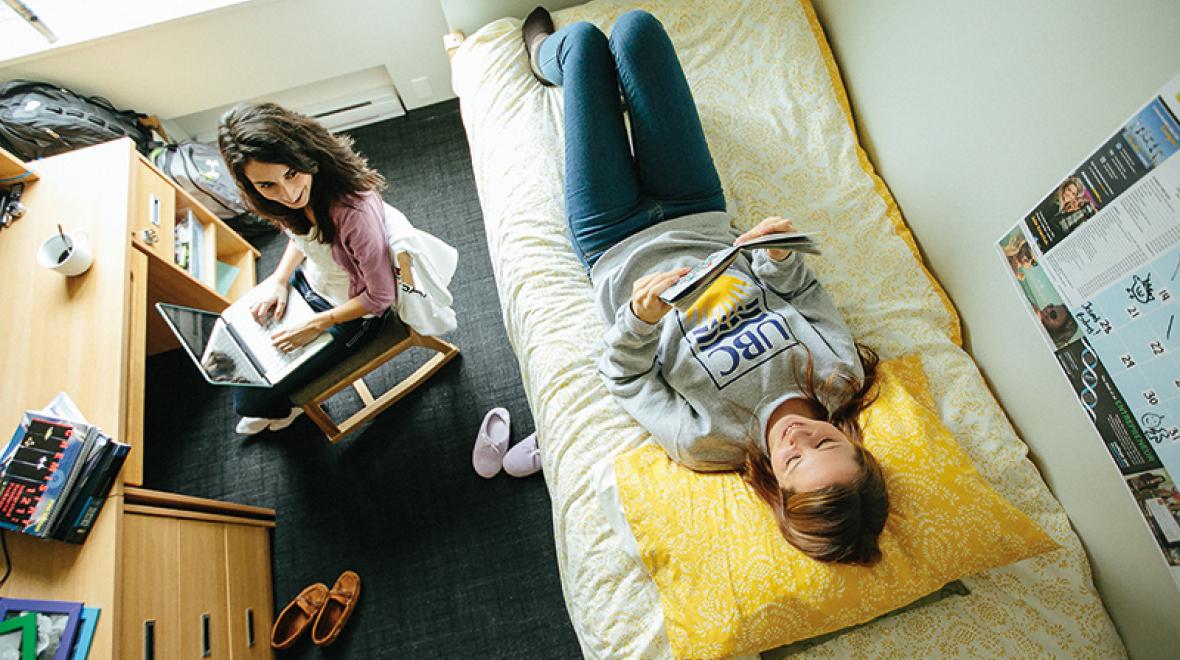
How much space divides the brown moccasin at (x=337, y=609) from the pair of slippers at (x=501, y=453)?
497 mm

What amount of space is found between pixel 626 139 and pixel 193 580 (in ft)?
5.25

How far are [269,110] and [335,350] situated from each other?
649 mm

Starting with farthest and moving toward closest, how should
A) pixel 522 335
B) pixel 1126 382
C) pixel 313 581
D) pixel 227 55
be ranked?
pixel 227 55
pixel 313 581
pixel 522 335
pixel 1126 382

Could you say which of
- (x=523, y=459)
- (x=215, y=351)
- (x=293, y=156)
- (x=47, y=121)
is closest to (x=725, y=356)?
(x=523, y=459)

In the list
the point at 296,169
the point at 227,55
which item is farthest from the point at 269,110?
the point at 227,55

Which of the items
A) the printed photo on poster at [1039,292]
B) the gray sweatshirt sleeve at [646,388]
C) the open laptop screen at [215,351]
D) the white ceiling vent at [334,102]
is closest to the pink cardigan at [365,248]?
the open laptop screen at [215,351]

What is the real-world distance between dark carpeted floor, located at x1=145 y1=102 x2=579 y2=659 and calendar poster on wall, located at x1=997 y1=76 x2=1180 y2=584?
137 cm

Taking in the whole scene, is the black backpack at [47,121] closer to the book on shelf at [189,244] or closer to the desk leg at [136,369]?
the book on shelf at [189,244]

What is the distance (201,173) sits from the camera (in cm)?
206

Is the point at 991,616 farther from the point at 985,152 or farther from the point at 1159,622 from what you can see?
the point at 985,152

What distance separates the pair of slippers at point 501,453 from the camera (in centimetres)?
178

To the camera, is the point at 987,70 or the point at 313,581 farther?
the point at 313,581

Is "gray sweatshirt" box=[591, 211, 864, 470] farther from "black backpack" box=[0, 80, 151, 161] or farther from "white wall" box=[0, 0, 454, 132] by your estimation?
"black backpack" box=[0, 80, 151, 161]

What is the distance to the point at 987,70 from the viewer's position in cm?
122
